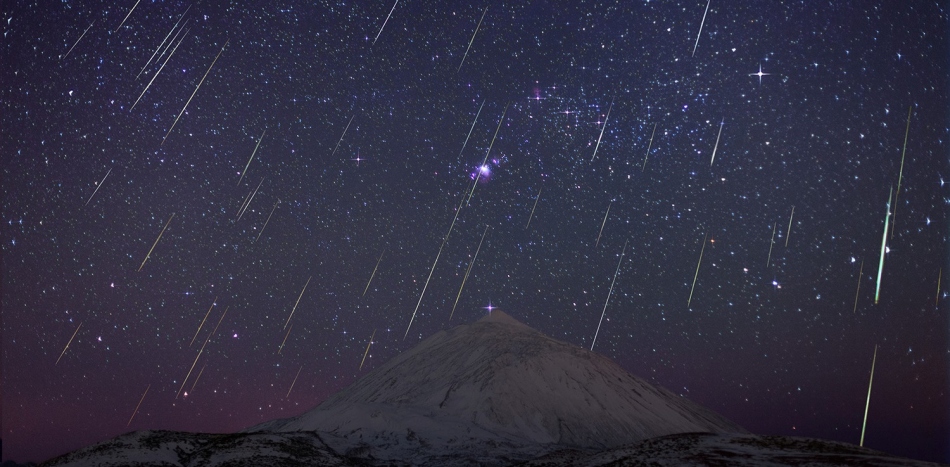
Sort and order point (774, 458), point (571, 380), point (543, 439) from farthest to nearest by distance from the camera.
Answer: point (571, 380) → point (543, 439) → point (774, 458)

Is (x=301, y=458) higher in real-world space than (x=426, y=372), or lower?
lower

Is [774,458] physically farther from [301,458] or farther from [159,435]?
[159,435]

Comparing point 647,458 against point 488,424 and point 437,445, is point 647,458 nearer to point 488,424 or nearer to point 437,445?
point 437,445

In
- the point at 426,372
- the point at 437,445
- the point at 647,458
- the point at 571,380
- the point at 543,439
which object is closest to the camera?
the point at 647,458

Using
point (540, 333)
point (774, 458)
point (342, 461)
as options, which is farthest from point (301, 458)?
point (540, 333)

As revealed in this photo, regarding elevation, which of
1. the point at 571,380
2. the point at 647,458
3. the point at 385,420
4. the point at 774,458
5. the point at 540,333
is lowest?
the point at 385,420

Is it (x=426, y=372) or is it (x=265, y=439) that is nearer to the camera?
(x=265, y=439)
